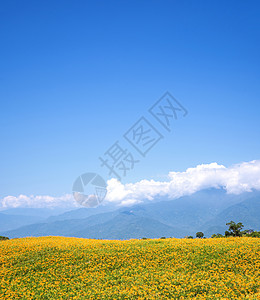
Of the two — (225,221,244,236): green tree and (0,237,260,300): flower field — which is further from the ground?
(0,237,260,300): flower field

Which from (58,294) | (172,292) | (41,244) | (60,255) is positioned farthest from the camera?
(41,244)

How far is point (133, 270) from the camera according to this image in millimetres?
19406

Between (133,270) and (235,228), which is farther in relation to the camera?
(235,228)

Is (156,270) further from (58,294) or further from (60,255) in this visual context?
(60,255)

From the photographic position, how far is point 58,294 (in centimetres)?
1645

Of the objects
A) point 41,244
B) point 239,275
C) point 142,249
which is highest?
point 41,244

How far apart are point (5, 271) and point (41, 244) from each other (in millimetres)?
6524

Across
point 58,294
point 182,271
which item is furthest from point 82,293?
point 182,271

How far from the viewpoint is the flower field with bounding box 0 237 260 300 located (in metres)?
15.5

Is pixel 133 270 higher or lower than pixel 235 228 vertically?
higher

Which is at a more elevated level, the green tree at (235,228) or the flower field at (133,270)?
the flower field at (133,270)

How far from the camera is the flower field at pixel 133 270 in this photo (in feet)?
50.7

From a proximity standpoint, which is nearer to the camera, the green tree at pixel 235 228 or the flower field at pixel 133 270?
the flower field at pixel 133 270

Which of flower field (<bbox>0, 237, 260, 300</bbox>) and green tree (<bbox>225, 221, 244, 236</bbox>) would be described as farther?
green tree (<bbox>225, 221, 244, 236</bbox>)
